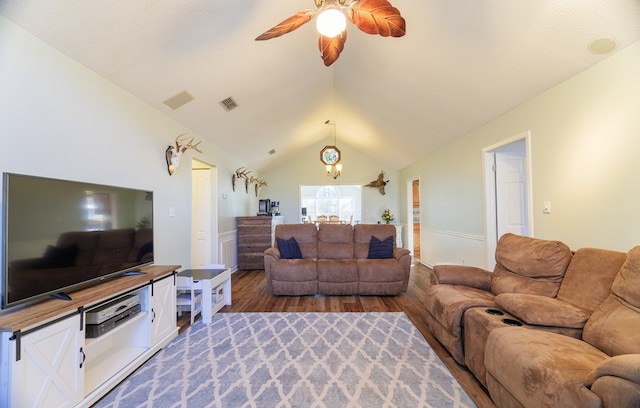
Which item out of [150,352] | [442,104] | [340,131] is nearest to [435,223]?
[442,104]

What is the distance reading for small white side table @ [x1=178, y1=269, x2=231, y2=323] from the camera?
8.93ft

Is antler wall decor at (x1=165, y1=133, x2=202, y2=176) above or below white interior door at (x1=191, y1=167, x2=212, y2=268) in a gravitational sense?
above

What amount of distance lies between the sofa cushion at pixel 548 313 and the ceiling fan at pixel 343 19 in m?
1.97

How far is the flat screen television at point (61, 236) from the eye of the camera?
1318 mm

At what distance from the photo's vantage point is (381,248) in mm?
3865

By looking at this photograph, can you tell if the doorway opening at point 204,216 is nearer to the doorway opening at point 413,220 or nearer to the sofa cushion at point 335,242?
the sofa cushion at point 335,242

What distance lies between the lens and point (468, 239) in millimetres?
3861

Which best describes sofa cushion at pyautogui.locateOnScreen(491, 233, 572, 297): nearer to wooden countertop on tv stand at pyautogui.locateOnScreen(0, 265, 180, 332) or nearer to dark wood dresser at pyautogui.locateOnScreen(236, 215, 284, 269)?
wooden countertop on tv stand at pyautogui.locateOnScreen(0, 265, 180, 332)

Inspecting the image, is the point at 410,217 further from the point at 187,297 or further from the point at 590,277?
the point at 187,297

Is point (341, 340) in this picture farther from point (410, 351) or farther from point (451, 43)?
point (451, 43)

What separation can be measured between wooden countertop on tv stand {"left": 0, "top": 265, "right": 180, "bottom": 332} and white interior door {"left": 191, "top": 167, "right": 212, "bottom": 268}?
7.97 ft

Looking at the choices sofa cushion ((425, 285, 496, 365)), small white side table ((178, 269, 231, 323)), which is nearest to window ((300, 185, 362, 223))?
small white side table ((178, 269, 231, 323))

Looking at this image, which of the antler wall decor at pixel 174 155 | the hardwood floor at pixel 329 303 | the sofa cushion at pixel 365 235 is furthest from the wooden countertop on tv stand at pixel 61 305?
the sofa cushion at pixel 365 235

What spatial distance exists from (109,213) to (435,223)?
5.13 metres
